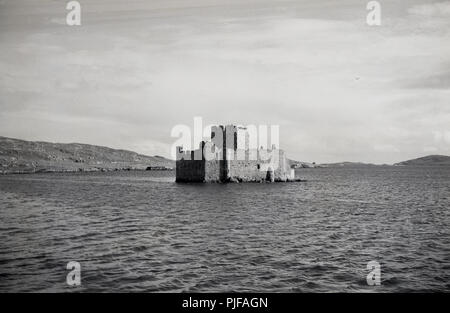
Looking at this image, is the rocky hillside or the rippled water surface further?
the rocky hillside

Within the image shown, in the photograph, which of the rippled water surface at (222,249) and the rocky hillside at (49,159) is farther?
the rocky hillside at (49,159)

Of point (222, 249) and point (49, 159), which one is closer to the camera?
point (222, 249)

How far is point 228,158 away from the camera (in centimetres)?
5394

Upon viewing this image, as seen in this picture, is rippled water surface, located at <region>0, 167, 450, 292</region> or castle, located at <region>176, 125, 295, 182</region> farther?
castle, located at <region>176, 125, 295, 182</region>

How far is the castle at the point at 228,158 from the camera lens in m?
53.7

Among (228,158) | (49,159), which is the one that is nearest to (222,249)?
(228,158)

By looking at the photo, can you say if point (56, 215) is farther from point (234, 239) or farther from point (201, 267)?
point (201, 267)

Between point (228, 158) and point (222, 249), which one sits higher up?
point (228, 158)

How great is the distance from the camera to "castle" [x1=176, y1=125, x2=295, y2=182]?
5366 cm

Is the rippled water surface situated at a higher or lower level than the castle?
lower

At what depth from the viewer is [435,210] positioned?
99.2ft

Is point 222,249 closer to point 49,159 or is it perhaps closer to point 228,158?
point 228,158

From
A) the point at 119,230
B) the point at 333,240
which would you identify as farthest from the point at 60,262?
the point at 333,240
